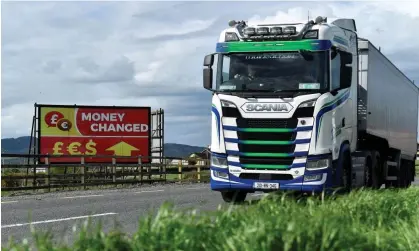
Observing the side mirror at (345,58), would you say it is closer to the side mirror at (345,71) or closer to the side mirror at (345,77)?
the side mirror at (345,71)

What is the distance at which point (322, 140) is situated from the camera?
510 inches

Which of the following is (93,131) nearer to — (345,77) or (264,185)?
(264,185)

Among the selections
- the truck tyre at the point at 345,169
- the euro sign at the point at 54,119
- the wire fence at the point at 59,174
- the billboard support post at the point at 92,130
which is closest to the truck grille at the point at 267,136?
the truck tyre at the point at 345,169

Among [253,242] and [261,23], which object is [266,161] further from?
[253,242]

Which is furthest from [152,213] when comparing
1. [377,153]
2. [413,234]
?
[377,153]

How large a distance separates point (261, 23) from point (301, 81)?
1.76 metres

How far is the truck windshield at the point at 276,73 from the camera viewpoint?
12.8 m

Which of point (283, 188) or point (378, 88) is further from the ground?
point (378, 88)

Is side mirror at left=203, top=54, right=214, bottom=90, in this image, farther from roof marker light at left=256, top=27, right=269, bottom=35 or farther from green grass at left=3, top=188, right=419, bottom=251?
green grass at left=3, top=188, right=419, bottom=251

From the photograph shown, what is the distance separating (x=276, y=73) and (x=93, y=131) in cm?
2298

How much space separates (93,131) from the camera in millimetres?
34719

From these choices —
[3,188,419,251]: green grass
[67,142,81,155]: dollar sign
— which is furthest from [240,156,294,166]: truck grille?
[67,142,81,155]: dollar sign

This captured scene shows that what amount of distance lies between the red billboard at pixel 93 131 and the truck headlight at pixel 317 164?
2058 centimetres

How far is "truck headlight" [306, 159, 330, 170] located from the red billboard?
20.6 meters
